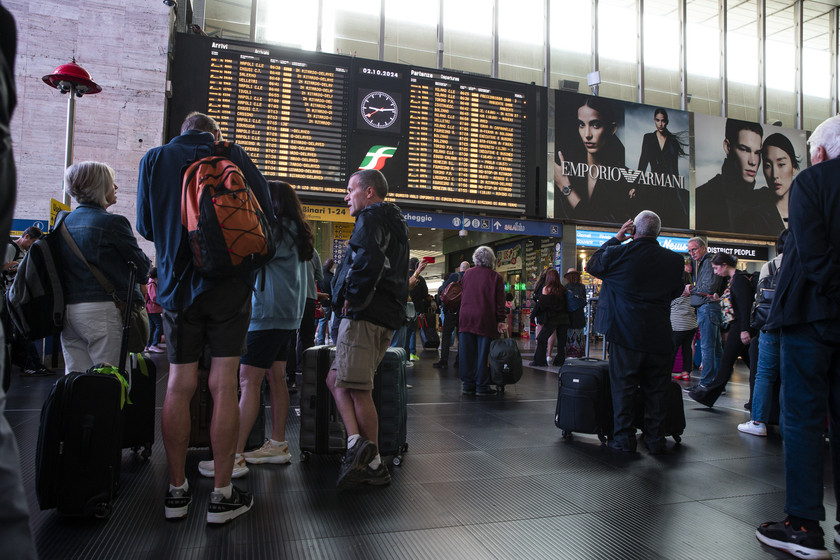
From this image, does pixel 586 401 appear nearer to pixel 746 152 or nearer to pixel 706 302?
pixel 706 302

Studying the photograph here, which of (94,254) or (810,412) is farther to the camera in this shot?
(94,254)

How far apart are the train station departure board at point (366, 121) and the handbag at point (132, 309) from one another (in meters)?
7.24

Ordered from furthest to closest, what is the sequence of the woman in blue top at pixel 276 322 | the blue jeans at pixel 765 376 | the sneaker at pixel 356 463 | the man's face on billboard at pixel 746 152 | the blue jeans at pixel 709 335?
the man's face on billboard at pixel 746 152
the blue jeans at pixel 709 335
the blue jeans at pixel 765 376
the woman in blue top at pixel 276 322
the sneaker at pixel 356 463

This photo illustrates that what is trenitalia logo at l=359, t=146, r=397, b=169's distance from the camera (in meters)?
10.3

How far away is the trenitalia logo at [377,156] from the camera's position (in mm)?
10305

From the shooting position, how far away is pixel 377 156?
34.1ft

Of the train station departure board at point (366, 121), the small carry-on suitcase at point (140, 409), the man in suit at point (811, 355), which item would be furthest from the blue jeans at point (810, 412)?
the train station departure board at point (366, 121)

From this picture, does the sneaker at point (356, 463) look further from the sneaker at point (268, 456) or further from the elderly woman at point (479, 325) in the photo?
the elderly woman at point (479, 325)

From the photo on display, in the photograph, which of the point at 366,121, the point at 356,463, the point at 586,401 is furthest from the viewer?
the point at 366,121

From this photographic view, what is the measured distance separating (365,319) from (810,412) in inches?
79.3

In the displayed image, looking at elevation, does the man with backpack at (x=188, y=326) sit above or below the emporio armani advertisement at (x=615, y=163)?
below

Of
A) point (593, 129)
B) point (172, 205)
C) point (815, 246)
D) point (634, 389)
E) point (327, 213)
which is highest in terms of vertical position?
point (593, 129)

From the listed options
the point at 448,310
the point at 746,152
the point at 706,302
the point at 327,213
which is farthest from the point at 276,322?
the point at 746,152

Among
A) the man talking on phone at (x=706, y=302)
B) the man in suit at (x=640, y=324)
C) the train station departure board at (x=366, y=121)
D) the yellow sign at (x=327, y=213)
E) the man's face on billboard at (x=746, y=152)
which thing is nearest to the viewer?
the man in suit at (x=640, y=324)
